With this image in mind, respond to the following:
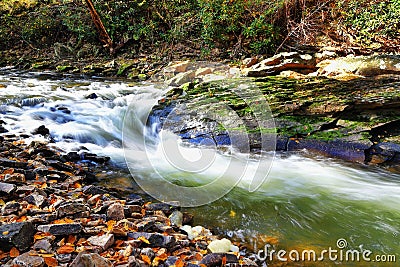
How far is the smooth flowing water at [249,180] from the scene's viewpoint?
3.05 metres

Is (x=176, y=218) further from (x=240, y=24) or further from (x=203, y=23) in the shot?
(x=203, y=23)

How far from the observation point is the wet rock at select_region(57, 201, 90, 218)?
257 centimetres

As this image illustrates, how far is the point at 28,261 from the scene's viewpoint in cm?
181

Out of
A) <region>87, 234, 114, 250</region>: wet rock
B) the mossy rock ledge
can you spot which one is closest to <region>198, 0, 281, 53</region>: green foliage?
the mossy rock ledge

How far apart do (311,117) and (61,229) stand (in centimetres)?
483

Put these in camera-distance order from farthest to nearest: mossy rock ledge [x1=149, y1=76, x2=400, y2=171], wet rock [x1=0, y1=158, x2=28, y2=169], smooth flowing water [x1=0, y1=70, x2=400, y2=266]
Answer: mossy rock ledge [x1=149, y1=76, x2=400, y2=171] < wet rock [x1=0, y1=158, x2=28, y2=169] < smooth flowing water [x1=0, y1=70, x2=400, y2=266]

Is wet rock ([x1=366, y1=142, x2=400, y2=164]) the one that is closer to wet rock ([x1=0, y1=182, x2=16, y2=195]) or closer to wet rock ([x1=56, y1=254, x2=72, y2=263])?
wet rock ([x1=56, y1=254, x2=72, y2=263])

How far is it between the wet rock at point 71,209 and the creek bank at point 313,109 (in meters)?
3.32

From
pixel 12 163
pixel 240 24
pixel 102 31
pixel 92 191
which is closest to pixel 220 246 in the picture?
pixel 92 191

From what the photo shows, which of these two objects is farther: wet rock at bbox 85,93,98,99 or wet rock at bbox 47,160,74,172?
wet rock at bbox 85,93,98,99

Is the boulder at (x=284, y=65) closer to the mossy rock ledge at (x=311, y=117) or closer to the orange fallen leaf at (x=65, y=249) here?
the mossy rock ledge at (x=311, y=117)

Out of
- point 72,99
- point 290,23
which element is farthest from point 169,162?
point 290,23

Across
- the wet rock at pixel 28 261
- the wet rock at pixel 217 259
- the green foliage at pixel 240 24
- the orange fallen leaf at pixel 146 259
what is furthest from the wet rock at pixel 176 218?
the green foliage at pixel 240 24

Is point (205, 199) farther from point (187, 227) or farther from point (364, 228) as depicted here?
point (364, 228)
